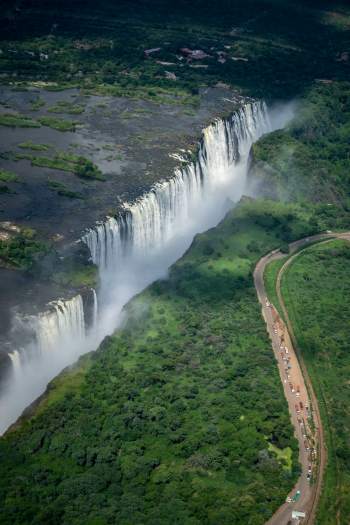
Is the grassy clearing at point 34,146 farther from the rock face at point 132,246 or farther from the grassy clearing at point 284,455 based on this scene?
the grassy clearing at point 284,455

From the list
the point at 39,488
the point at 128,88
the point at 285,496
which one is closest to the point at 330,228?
the point at 128,88

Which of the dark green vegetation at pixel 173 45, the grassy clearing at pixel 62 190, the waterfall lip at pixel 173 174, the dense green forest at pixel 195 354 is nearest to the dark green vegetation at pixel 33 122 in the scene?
the dense green forest at pixel 195 354

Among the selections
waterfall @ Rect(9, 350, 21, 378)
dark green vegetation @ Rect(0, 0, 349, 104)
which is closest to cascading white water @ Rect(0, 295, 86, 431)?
waterfall @ Rect(9, 350, 21, 378)

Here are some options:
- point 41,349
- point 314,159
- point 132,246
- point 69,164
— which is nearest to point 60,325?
point 41,349

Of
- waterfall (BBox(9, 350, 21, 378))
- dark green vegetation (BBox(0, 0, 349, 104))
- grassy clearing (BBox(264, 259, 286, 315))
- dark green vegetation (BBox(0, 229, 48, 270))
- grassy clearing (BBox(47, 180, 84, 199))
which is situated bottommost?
waterfall (BBox(9, 350, 21, 378))

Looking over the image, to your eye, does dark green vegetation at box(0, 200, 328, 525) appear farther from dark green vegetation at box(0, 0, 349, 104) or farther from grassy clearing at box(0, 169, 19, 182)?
dark green vegetation at box(0, 0, 349, 104)
